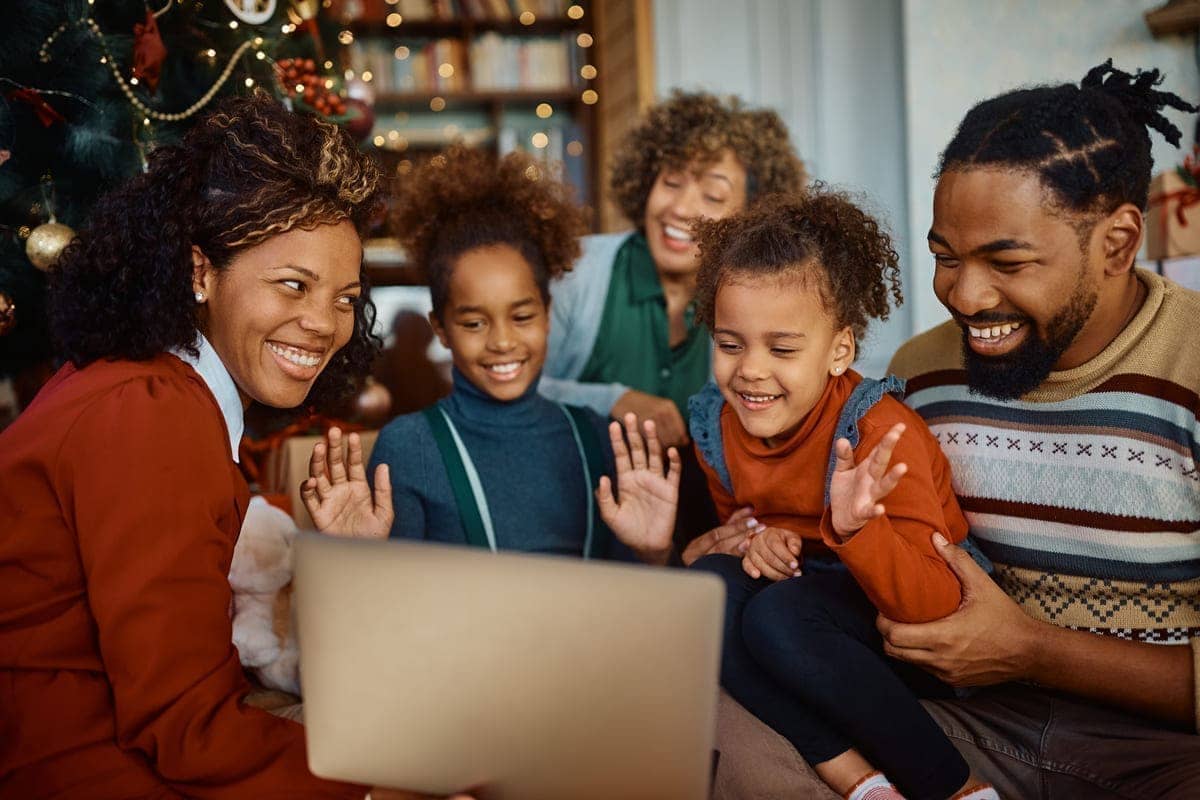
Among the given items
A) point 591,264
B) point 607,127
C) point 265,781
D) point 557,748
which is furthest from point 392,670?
point 607,127

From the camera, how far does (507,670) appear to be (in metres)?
0.92

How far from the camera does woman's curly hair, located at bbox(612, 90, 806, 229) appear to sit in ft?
7.85

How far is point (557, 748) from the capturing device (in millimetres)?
938

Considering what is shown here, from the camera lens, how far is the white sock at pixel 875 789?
1.30 meters

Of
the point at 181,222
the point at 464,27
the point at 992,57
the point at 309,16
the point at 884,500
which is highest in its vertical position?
the point at 464,27

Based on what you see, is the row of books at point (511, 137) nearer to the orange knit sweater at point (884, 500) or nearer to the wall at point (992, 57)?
the wall at point (992, 57)

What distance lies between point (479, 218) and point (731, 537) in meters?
0.79

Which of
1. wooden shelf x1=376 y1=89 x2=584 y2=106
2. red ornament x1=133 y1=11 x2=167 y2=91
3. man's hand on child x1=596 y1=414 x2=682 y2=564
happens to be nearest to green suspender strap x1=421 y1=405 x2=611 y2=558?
man's hand on child x1=596 y1=414 x2=682 y2=564

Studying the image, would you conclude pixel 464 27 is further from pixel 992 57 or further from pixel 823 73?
pixel 992 57

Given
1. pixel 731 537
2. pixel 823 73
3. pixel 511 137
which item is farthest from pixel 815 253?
pixel 511 137

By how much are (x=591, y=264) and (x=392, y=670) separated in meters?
1.53

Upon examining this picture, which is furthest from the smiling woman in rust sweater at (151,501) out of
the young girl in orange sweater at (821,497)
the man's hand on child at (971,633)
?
the man's hand on child at (971,633)

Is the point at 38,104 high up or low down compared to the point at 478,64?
down

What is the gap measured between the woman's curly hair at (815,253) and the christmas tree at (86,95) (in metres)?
0.83
